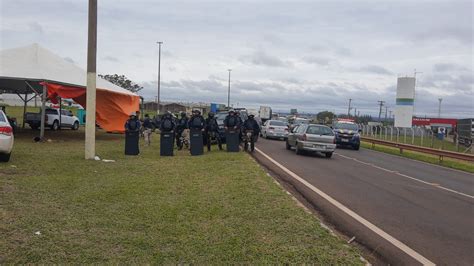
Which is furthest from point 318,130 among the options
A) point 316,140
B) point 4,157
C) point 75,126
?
point 75,126

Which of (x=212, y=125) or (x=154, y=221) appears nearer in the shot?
(x=154, y=221)

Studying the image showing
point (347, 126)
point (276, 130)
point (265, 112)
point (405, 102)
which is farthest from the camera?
point (265, 112)

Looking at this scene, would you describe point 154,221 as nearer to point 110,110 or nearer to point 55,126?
point 110,110

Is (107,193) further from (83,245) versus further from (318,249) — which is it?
(318,249)

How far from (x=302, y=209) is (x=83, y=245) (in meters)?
4.00

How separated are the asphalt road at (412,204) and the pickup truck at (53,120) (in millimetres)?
22724

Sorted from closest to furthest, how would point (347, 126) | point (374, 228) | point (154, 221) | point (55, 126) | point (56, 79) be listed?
point (154, 221) → point (374, 228) → point (56, 79) → point (347, 126) → point (55, 126)

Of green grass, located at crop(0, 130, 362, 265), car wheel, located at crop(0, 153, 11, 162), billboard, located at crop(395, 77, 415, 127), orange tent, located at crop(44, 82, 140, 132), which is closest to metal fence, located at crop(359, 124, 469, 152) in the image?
billboard, located at crop(395, 77, 415, 127)

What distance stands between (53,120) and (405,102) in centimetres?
2867

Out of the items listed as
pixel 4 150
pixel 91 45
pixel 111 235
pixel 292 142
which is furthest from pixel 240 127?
pixel 111 235

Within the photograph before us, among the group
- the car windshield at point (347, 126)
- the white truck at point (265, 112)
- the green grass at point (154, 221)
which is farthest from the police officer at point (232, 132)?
the white truck at point (265, 112)

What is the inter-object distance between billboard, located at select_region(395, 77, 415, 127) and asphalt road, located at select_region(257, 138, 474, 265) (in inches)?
897

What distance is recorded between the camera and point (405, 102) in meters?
38.4

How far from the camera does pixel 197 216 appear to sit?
24.1 feet
